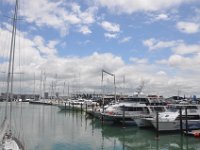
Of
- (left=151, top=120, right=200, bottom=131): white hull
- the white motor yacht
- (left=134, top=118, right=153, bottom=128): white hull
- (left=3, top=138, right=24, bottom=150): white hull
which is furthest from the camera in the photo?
(left=134, top=118, right=153, bottom=128): white hull

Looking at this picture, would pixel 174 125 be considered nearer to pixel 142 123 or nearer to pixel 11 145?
pixel 142 123

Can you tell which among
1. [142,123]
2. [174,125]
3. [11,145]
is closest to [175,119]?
[174,125]

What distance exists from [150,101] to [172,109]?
1127 centimetres

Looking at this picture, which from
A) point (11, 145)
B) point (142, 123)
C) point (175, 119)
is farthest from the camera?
point (142, 123)

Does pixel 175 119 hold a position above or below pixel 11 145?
above

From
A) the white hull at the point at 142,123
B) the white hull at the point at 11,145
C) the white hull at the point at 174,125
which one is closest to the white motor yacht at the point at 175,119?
A: the white hull at the point at 174,125

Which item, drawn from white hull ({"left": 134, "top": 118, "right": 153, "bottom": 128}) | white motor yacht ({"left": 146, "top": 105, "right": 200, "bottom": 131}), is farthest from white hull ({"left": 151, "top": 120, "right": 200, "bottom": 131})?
white hull ({"left": 134, "top": 118, "right": 153, "bottom": 128})

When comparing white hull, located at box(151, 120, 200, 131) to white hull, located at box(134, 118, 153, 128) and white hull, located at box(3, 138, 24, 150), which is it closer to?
white hull, located at box(134, 118, 153, 128)

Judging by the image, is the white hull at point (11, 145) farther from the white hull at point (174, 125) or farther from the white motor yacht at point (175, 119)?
the white hull at point (174, 125)

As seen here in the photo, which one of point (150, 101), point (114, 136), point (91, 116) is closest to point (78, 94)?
point (91, 116)

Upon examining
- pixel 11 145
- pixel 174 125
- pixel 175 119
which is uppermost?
pixel 175 119

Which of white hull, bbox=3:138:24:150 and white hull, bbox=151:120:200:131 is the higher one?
white hull, bbox=3:138:24:150

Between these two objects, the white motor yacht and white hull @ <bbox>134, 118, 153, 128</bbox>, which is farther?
white hull @ <bbox>134, 118, 153, 128</bbox>

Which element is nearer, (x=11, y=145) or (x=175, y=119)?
(x=11, y=145)
